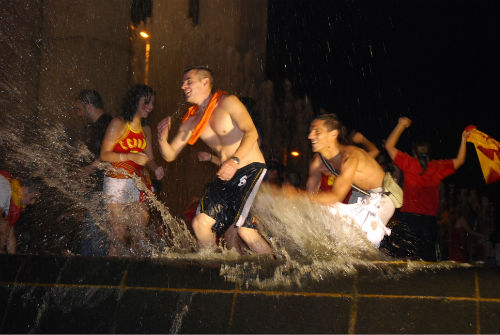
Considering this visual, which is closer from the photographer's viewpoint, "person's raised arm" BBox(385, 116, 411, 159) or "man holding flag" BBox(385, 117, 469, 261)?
"man holding flag" BBox(385, 117, 469, 261)

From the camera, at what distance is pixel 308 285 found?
2742 mm

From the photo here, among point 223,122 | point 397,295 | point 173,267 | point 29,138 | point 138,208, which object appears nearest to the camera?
point 397,295

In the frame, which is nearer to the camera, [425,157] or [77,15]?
[425,157]

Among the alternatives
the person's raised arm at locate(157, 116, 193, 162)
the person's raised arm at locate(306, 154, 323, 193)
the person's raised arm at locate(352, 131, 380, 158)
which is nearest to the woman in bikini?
the person's raised arm at locate(157, 116, 193, 162)

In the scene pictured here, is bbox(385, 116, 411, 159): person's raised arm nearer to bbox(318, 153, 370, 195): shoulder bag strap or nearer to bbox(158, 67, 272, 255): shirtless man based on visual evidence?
bbox(318, 153, 370, 195): shoulder bag strap

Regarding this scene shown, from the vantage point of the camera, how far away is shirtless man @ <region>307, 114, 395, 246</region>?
4609mm

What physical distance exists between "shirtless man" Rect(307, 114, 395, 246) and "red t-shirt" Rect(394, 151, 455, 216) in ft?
0.95

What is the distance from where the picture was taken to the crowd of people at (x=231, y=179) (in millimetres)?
4262

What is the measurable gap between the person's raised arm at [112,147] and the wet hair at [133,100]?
0.11 meters

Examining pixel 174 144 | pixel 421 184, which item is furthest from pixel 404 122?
pixel 174 144

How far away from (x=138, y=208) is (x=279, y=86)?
16.5m

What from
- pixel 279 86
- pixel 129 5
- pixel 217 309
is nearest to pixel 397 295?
pixel 217 309

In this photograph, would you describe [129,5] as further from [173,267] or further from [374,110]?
[374,110]

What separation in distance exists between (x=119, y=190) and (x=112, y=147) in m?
0.39
